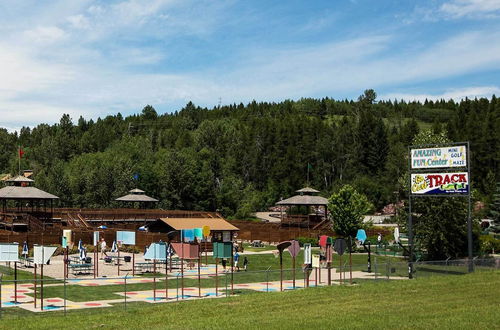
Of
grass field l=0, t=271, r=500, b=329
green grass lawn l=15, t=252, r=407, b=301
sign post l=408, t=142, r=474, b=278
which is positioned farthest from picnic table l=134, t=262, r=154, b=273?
sign post l=408, t=142, r=474, b=278

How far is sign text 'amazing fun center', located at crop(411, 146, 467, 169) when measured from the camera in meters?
38.9

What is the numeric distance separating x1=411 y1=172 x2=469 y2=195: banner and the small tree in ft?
56.7

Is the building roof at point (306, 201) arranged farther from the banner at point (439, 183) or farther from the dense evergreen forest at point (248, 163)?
the banner at point (439, 183)

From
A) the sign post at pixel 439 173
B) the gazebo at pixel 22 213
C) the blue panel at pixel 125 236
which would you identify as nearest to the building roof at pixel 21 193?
the gazebo at pixel 22 213

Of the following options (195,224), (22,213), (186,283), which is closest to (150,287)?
(186,283)

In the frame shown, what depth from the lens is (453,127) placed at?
12850 centimetres

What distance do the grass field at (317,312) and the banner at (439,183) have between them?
37.4 ft

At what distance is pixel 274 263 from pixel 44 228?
73.2 ft

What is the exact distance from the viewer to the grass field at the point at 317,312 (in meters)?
18.8

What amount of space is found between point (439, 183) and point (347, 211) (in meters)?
18.9

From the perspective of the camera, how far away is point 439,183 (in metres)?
39.6

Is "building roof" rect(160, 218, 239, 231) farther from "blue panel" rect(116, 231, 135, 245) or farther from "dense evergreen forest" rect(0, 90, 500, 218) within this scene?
"dense evergreen forest" rect(0, 90, 500, 218)

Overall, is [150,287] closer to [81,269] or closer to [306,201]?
[81,269]

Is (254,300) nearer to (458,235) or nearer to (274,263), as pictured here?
(274,263)
